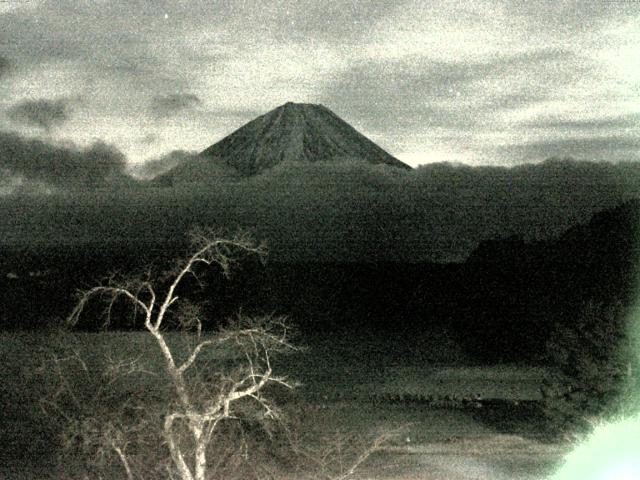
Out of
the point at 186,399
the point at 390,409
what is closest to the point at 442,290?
the point at 390,409

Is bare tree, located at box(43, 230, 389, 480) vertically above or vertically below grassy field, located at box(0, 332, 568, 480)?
above

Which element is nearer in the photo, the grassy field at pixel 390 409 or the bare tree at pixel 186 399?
the bare tree at pixel 186 399

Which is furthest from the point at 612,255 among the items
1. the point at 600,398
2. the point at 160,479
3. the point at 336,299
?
the point at 336,299

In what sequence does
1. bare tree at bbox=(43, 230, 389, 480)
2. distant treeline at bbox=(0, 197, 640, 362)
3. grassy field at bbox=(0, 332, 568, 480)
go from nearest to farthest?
1. bare tree at bbox=(43, 230, 389, 480)
2. grassy field at bbox=(0, 332, 568, 480)
3. distant treeline at bbox=(0, 197, 640, 362)

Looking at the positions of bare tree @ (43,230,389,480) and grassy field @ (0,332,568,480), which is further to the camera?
grassy field @ (0,332,568,480)

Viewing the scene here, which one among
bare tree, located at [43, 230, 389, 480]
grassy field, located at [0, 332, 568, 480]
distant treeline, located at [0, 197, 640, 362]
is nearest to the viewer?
bare tree, located at [43, 230, 389, 480]

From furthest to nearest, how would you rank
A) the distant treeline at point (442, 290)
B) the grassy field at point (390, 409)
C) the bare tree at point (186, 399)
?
the distant treeline at point (442, 290) → the grassy field at point (390, 409) → the bare tree at point (186, 399)

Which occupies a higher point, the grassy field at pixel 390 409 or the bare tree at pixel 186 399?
the bare tree at pixel 186 399

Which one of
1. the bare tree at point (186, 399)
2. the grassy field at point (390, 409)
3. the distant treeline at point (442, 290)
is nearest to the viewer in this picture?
the bare tree at point (186, 399)

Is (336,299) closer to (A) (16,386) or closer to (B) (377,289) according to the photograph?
(B) (377,289)
